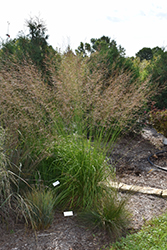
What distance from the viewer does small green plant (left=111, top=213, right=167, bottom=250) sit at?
2373 mm

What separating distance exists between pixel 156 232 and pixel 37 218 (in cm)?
127

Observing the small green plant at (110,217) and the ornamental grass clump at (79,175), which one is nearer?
the small green plant at (110,217)

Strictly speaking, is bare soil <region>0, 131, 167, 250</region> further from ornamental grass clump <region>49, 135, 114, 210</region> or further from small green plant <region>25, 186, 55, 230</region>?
ornamental grass clump <region>49, 135, 114, 210</region>

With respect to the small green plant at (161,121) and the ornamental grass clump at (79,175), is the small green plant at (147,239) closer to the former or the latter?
the ornamental grass clump at (79,175)

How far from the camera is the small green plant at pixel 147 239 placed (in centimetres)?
237

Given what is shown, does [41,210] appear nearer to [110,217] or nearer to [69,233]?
[69,233]

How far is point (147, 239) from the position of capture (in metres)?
2.48

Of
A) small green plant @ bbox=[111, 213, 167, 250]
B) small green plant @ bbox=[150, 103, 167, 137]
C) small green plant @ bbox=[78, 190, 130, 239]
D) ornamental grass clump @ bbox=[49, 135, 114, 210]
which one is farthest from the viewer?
small green plant @ bbox=[150, 103, 167, 137]

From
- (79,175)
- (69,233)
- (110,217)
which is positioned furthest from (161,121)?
(69,233)

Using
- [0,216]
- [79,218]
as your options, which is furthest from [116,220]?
[0,216]

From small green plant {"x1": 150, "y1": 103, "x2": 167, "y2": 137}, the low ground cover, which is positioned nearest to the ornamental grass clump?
the low ground cover

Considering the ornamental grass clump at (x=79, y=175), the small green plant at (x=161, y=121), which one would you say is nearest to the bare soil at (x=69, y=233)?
the ornamental grass clump at (x=79, y=175)

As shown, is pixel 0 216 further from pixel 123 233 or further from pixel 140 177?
pixel 140 177

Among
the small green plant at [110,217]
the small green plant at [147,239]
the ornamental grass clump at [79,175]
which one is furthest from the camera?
the ornamental grass clump at [79,175]
